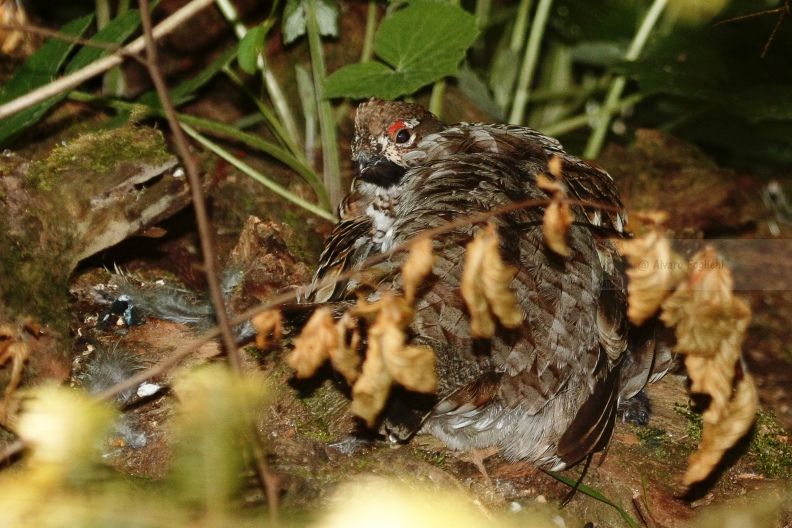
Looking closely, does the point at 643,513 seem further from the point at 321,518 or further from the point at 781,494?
the point at 321,518

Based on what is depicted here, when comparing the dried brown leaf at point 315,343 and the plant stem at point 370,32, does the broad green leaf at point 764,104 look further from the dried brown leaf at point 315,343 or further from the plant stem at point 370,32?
the dried brown leaf at point 315,343

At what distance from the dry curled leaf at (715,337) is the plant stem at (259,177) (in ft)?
6.95

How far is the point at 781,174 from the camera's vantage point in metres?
5.00

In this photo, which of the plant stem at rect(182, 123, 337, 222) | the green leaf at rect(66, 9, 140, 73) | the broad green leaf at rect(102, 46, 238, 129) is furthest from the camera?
the plant stem at rect(182, 123, 337, 222)

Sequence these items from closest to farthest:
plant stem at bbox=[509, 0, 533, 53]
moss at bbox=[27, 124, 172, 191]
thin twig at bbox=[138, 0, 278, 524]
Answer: thin twig at bbox=[138, 0, 278, 524], moss at bbox=[27, 124, 172, 191], plant stem at bbox=[509, 0, 533, 53]

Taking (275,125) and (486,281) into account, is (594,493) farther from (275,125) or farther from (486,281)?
(275,125)

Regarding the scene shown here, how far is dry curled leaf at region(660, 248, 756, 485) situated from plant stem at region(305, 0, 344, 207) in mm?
2059

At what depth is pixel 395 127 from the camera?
3.27 metres

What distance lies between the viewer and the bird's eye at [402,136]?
10.8 ft

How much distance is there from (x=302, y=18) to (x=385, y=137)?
Result: 830 mm

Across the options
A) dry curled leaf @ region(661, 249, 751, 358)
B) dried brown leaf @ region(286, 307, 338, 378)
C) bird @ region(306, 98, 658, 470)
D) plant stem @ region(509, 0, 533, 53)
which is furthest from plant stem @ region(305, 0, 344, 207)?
dry curled leaf @ region(661, 249, 751, 358)

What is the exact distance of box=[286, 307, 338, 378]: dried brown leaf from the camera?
6.23ft

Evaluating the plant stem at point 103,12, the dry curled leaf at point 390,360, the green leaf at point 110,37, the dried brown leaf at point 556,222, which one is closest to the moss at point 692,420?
the dried brown leaf at point 556,222

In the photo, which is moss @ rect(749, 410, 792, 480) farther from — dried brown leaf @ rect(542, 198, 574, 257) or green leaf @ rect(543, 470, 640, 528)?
dried brown leaf @ rect(542, 198, 574, 257)
